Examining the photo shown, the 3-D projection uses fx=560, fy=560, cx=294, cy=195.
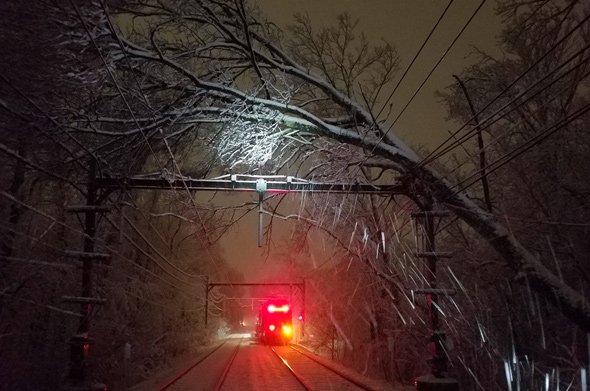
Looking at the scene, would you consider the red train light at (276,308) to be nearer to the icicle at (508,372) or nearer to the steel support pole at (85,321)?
the icicle at (508,372)

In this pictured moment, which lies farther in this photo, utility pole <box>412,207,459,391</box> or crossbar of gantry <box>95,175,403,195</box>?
crossbar of gantry <box>95,175,403,195</box>

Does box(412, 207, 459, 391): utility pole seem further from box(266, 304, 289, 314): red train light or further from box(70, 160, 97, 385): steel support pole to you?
Result: box(266, 304, 289, 314): red train light

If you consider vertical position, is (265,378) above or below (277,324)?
below

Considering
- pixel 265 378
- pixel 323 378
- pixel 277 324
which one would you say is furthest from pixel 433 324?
pixel 277 324

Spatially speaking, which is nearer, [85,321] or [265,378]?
[85,321]

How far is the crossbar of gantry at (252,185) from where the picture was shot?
13906 millimetres

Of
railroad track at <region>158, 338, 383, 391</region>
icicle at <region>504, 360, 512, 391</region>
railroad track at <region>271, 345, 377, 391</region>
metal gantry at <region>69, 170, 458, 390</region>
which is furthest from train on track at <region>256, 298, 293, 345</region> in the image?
metal gantry at <region>69, 170, 458, 390</region>

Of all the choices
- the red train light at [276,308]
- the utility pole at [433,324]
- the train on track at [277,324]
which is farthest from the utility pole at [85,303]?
the train on track at [277,324]

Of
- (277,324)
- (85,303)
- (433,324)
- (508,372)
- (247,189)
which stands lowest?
(508,372)

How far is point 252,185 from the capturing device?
45.9 ft

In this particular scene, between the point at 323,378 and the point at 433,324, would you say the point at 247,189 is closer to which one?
the point at 433,324

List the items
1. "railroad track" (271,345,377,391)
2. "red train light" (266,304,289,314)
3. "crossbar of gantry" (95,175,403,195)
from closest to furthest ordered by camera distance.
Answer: "crossbar of gantry" (95,175,403,195) < "railroad track" (271,345,377,391) < "red train light" (266,304,289,314)

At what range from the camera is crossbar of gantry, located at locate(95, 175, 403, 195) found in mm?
13906

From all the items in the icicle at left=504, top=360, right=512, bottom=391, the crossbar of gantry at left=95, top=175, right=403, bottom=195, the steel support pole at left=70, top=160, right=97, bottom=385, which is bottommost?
the icicle at left=504, top=360, right=512, bottom=391
